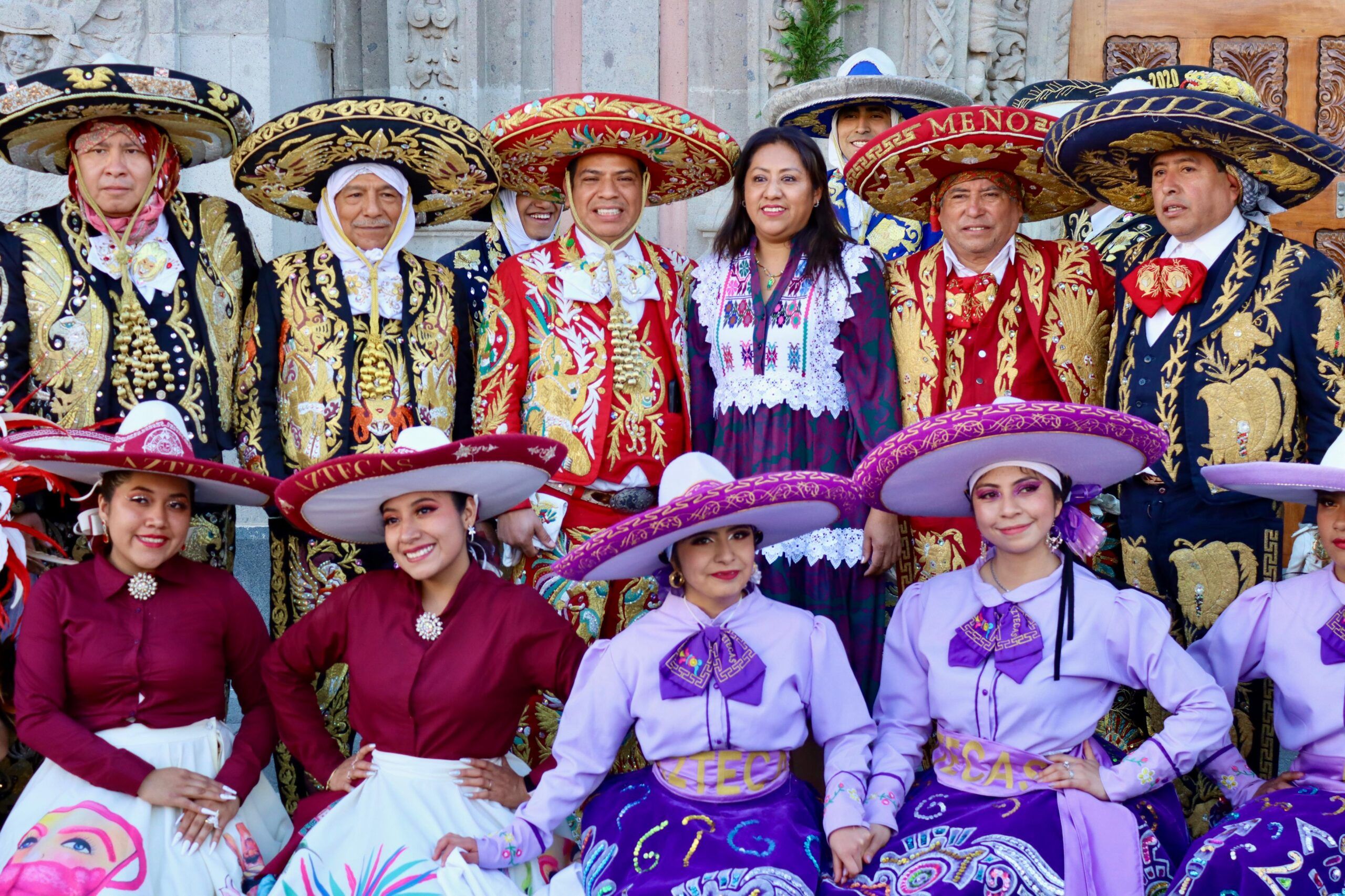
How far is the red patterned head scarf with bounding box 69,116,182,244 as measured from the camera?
427 cm

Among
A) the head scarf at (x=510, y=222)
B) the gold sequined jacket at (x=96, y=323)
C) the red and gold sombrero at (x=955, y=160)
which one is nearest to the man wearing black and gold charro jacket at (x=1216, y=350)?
the red and gold sombrero at (x=955, y=160)

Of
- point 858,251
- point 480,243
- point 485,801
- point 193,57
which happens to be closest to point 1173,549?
point 858,251

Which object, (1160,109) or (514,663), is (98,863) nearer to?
(514,663)

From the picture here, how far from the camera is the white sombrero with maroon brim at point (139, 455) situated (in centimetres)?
365

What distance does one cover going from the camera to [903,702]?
3596mm

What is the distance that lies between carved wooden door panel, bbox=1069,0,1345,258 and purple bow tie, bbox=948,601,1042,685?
4.81 meters

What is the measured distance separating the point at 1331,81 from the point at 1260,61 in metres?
0.37

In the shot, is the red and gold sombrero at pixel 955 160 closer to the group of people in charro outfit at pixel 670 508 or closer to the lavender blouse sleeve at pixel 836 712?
the group of people in charro outfit at pixel 670 508

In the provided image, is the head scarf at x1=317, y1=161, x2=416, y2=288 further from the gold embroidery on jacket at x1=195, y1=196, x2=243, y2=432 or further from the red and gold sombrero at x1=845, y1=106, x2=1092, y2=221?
A: the red and gold sombrero at x1=845, y1=106, x2=1092, y2=221

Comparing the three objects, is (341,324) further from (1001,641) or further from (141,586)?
(1001,641)

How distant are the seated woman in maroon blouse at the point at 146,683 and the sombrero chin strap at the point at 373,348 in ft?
1.66

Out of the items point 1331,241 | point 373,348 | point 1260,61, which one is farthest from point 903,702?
→ point 1260,61

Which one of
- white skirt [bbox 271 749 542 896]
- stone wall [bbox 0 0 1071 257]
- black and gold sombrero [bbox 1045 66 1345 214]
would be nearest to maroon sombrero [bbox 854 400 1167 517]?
black and gold sombrero [bbox 1045 66 1345 214]

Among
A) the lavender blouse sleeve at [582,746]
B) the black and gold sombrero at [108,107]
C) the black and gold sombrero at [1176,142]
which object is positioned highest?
the black and gold sombrero at [108,107]
